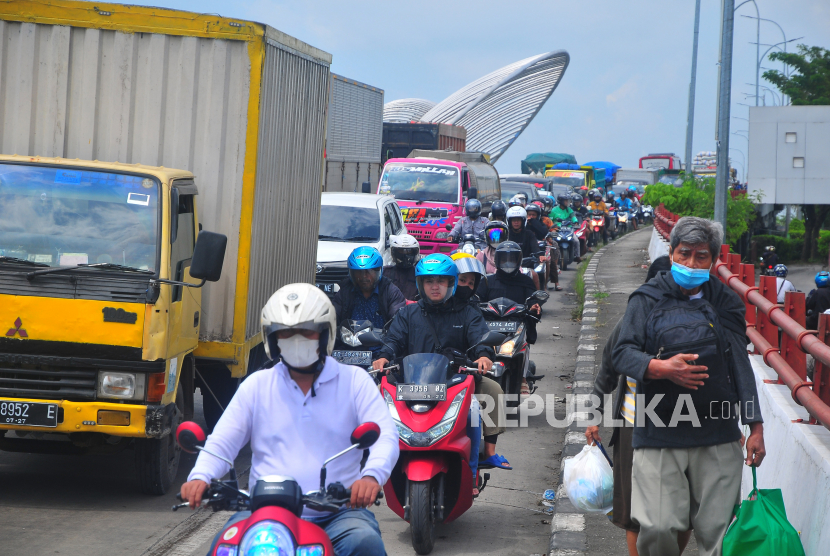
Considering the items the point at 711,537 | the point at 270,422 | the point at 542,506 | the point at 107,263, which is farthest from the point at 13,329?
the point at 711,537

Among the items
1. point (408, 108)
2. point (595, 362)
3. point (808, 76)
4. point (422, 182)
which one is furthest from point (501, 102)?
point (595, 362)

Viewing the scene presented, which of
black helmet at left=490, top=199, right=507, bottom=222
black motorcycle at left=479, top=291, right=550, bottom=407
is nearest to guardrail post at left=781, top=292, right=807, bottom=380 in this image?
black motorcycle at left=479, top=291, right=550, bottom=407

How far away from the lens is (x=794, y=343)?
5348 mm

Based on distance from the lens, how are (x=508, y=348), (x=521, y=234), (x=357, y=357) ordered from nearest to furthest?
Result: (x=357, y=357) < (x=508, y=348) < (x=521, y=234)

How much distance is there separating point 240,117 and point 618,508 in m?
4.07

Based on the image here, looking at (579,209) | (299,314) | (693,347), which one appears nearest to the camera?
(299,314)

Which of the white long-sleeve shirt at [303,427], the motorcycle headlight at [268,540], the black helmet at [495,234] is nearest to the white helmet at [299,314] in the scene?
the white long-sleeve shirt at [303,427]

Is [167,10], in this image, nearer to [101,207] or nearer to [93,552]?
[101,207]

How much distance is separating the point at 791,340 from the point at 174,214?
395cm

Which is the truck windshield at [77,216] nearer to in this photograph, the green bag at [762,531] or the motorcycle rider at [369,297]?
the motorcycle rider at [369,297]

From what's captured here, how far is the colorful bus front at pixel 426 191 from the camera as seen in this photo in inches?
834

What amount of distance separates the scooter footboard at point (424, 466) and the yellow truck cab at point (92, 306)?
1.66 metres

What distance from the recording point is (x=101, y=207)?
21.7ft

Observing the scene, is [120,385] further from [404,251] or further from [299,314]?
[404,251]
